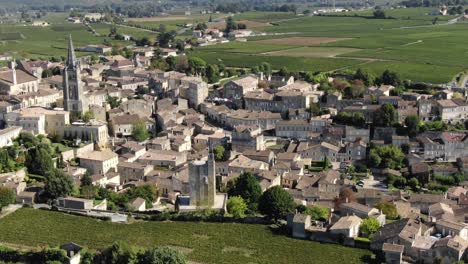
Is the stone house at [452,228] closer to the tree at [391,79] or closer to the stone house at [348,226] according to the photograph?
the stone house at [348,226]

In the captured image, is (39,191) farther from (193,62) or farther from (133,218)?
(193,62)

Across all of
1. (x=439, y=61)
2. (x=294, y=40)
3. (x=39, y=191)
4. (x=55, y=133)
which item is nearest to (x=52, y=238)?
(x=39, y=191)

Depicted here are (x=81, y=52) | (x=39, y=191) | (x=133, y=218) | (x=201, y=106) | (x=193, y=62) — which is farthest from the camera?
(x=81, y=52)

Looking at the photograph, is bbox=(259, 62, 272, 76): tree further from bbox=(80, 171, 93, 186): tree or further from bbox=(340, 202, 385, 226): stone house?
bbox=(340, 202, 385, 226): stone house

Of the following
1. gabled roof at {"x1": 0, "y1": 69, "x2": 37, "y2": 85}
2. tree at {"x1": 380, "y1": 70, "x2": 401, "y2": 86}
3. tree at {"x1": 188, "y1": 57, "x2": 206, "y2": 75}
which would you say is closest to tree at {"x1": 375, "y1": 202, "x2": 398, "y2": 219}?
tree at {"x1": 380, "y1": 70, "x2": 401, "y2": 86}

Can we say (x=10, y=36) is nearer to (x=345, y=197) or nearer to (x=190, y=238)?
(x=345, y=197)

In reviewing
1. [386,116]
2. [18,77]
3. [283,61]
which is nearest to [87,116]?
[18,77]

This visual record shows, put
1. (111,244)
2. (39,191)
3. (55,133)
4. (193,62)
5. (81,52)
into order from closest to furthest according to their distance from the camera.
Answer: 1. (111,244)
2. (39,191)
3. (55,133)
4. (193,62)
5. (81,52)
